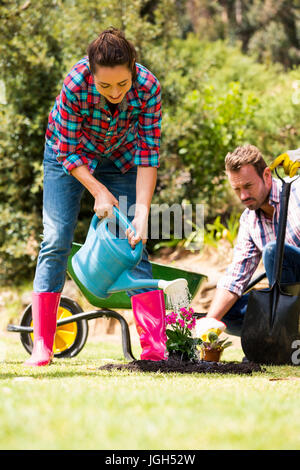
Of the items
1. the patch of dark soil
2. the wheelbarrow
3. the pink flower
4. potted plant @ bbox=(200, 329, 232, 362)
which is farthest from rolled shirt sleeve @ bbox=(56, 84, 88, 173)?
potted plant @ bbox=(200, 329, 232, 362)

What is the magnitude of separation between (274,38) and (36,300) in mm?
18020

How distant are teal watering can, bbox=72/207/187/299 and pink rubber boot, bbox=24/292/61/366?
37cm

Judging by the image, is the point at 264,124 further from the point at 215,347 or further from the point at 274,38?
the point at 274,38

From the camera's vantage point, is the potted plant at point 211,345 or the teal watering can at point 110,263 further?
the potted plant at point 211,345

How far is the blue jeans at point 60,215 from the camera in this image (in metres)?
2.90

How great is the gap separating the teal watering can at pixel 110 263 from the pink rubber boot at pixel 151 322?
0.75 feet

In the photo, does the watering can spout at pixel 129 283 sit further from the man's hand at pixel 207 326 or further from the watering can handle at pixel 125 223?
the man's hand at pixel 207 326

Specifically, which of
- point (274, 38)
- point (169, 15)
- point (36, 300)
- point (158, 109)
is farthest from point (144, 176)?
point (274, 38)

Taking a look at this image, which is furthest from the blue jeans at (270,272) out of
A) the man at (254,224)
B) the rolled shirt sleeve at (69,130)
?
the rolled shirt sleeve at (69,130)

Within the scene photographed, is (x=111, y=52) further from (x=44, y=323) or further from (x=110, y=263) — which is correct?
(x=44, y=323)

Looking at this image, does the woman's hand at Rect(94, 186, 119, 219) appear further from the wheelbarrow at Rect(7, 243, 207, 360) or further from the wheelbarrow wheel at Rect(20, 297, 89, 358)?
the wheelbarrow wheel at Rect(20, 297, 89, 358)

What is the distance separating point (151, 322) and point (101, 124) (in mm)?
906

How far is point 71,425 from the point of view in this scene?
4.90 ft
